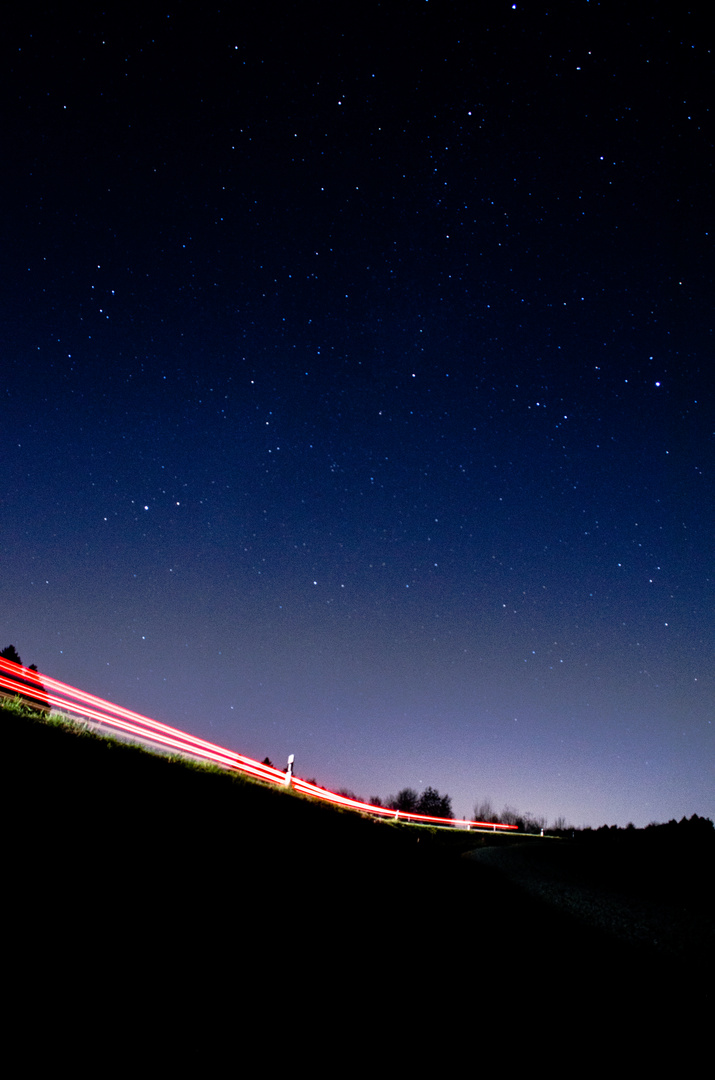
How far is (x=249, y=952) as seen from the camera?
6.82ft

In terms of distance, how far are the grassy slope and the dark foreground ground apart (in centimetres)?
1

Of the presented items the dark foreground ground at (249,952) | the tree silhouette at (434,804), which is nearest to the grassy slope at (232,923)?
the dark foreground ground at (249,952)

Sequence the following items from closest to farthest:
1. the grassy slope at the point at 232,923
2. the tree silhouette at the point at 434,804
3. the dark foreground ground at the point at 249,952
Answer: the dark foreground ground at the point at 249,952, the grassy slope at the point at 232,923, the tree silhouette at the point at 434,804

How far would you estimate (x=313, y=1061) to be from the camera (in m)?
1.55

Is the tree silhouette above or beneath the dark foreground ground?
beneath

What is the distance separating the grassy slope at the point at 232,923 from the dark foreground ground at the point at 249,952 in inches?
0.5

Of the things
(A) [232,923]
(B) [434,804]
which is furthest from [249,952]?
(B) [434,804]

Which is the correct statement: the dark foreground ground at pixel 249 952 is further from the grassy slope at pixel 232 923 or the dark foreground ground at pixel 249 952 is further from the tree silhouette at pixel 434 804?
the tree silhouette at pixel 434 804

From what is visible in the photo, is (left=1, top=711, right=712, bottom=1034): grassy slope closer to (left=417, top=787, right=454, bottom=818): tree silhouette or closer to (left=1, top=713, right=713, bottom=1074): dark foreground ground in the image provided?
(left=1, top=713, right=713, bottom=1074): dark foreground ground

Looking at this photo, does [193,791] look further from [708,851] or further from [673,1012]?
[708,851]

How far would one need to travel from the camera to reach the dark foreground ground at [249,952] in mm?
1504

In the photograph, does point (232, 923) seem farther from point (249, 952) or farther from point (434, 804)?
point (434, 804)

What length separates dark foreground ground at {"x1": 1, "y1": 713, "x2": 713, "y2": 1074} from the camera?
59.2 inches

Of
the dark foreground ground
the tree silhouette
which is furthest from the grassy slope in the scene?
the tree silhouette
